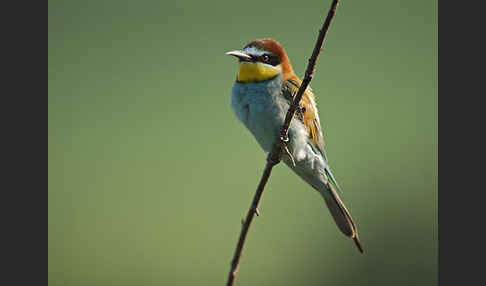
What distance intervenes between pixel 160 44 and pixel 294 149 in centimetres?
279

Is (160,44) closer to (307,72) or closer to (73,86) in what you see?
(73,86)

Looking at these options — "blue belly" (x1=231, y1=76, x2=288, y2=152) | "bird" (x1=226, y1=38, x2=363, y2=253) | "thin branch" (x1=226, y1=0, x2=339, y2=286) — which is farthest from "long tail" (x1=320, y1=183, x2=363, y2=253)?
"thin branch" (x1=226, y1=0, x2=339, y2=286)

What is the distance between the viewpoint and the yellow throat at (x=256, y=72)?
5.62 ft

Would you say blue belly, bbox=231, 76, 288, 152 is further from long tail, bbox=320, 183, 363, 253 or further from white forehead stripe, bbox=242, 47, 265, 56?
long tail, bbox=320, 183, 363, 253

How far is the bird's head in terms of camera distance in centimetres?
171

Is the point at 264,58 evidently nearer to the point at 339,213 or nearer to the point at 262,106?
the point at 262,106

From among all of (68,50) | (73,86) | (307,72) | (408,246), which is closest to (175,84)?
(73,86)

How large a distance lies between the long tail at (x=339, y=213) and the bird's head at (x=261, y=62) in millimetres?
448

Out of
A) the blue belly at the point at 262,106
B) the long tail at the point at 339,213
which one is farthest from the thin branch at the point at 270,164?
the long tail at the point at 339,213

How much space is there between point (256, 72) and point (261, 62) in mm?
38

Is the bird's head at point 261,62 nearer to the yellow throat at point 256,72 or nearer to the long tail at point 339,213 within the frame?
the yellow throat at point 256,72

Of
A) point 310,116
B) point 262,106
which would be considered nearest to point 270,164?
point 262,106

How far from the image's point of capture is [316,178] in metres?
1.89

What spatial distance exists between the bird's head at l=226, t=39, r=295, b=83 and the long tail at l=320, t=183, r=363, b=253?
0.45 meters
